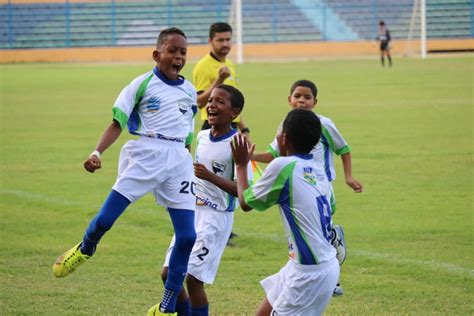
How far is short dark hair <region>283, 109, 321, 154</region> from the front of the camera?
587 centimetres

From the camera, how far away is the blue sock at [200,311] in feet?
23.8

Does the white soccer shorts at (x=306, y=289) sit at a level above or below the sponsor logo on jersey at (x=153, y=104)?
below

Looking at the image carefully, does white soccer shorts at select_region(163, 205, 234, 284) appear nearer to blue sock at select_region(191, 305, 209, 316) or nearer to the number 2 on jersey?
blue sock at select_region(191, 305, 209, 316)

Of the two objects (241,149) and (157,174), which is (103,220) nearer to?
(157,174)

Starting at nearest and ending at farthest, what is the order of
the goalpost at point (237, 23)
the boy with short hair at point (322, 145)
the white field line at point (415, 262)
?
the boy with short hair at point (322, 145)
the white field line at point (415, 262)
the goalpost at point (237, 23)

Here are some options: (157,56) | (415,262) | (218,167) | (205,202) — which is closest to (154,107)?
(157,56)

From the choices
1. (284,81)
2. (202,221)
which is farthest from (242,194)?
(284,81)

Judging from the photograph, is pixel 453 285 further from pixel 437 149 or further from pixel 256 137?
pixel 256 137

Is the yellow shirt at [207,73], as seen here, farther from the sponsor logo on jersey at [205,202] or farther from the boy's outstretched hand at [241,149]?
the boy's outstretched hand at [241,149]

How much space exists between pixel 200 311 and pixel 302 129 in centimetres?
200

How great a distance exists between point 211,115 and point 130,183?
2.65ft

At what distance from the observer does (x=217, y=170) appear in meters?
7.49

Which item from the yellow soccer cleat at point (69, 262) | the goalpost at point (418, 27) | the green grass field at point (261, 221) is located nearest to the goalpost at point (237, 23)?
the goalpost at point (418, 27)

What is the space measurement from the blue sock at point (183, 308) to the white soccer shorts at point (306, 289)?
1.62 meters
